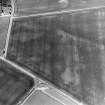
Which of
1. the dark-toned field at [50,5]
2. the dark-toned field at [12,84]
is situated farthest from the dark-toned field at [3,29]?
the dark-toned field at [12,84]

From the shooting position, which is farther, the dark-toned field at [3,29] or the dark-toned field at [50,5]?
the dark-toned field at [50,5]

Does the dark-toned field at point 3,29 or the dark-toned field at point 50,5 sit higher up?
the dark-toned field at point 50,5

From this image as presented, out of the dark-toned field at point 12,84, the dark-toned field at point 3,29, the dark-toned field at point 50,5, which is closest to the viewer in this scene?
the dark-toned field at point 12,84

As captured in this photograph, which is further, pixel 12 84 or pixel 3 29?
pixel 3 29

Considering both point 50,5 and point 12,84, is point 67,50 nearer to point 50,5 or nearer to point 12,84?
point 12,84

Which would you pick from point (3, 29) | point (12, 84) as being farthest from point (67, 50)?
point (3, 29)

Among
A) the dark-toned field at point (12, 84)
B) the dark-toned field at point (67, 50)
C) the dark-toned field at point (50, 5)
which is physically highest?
the dark-toned field at point (50, 5)

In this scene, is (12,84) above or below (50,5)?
below

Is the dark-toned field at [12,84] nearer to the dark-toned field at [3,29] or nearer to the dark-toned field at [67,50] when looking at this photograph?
the dark-toned field at [67,50]

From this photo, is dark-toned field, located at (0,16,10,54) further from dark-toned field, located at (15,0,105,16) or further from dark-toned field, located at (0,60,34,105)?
dark-toned field, located at (0,60,34,105)

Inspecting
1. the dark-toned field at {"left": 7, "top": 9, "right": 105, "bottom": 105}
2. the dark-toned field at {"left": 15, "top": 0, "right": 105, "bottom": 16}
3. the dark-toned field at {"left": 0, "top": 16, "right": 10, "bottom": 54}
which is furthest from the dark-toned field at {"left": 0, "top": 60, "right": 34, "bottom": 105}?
the dark-toned field at {"left": 15, "top": 0, "right": 105, "bottom": 16}
